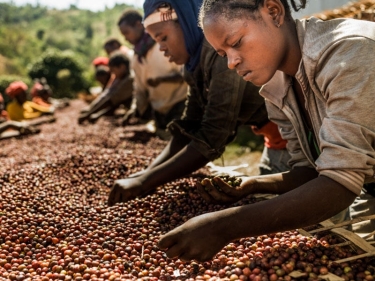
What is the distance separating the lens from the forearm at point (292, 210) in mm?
1589

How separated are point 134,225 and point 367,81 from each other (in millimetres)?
1554

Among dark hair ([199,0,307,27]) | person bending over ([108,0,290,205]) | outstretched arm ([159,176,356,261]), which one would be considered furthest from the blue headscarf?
outstretched arm ([159,176,356,261])

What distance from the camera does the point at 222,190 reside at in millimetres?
2303

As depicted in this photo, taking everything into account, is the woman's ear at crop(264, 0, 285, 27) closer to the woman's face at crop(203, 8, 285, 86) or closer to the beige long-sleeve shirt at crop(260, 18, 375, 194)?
the woman's face at crop(203, 8, 285, 86)

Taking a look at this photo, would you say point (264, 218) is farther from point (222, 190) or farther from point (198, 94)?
point (198, 94)

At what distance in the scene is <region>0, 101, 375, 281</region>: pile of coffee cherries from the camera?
1822 mm

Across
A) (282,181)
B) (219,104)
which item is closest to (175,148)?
(219,104)

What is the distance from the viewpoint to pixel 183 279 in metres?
1.83

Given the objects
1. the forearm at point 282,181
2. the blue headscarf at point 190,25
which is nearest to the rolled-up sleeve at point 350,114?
the forearm at point 282,181

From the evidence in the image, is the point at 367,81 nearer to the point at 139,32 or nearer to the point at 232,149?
the point at 139,32

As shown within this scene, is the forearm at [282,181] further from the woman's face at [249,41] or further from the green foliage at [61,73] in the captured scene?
the green foliage at [61,73]

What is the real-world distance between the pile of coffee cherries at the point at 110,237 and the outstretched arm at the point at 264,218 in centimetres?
21

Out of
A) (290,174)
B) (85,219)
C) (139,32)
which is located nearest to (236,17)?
(290,174)

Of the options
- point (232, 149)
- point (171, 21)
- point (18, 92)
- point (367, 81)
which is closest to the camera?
point (367, 81)
